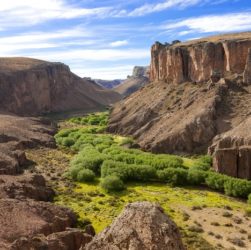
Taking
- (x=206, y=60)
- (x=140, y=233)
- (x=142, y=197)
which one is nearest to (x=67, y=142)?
(x=206, y=60)

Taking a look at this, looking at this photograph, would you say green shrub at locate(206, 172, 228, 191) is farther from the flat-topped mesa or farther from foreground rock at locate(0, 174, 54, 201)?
the flat-topped mesa

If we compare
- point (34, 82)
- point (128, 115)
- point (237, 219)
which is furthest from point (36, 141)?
point (34, 82)

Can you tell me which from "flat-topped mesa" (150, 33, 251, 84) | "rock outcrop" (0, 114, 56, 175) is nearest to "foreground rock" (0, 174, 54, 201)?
"rock outcrop" (0, 114, 56, 175)

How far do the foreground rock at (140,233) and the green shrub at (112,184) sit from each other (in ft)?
108

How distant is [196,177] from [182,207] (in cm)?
854

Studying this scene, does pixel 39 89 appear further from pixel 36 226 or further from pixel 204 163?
pixel 36 226

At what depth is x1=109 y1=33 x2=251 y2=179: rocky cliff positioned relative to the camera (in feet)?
206

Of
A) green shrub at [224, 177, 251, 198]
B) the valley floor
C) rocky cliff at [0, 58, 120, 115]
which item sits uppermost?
rocky cliff at [0, 58, 120, 115]

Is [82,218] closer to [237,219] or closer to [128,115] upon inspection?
[237,219]

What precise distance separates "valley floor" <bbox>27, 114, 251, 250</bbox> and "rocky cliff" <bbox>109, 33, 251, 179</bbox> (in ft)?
28.8

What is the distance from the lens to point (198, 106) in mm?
80125

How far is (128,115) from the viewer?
102 meters

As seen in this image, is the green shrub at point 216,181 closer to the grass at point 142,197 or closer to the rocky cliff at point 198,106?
the grass at point 142,197

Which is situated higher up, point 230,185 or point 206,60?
point 206,60
